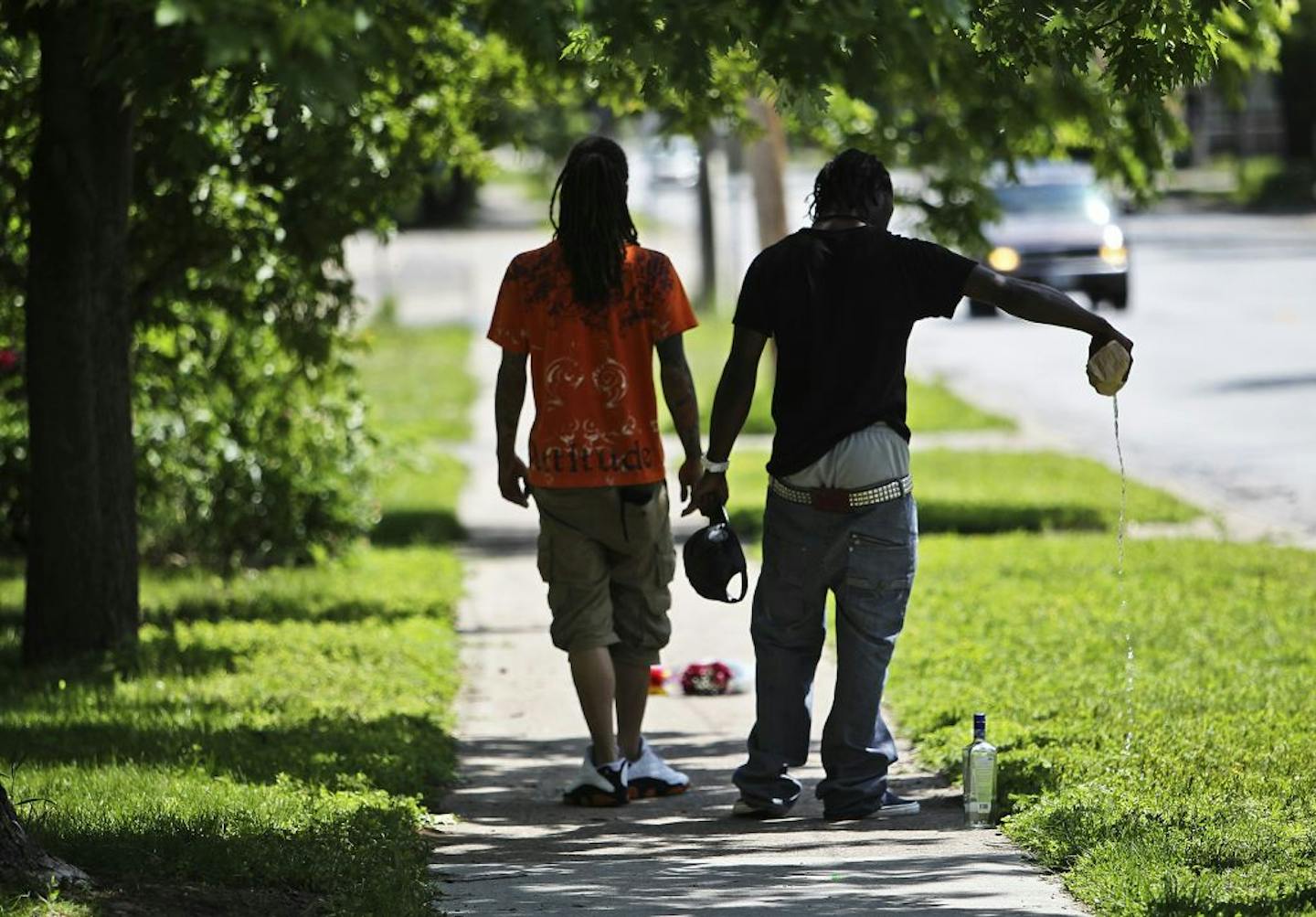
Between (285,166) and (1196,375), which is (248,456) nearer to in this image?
(285,166)

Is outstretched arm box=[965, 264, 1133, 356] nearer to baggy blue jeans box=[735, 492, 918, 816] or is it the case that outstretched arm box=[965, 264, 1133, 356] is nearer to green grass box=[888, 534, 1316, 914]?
baggy blue jeans box=[735, 492, 918, 816]

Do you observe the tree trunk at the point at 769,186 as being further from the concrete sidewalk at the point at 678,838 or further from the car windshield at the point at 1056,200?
the car windshield at the point at 1056,200

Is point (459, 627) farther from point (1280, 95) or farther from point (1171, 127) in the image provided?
point (1280, 95)

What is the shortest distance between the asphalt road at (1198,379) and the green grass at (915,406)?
499mm

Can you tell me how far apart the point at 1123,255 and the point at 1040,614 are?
19.1 metres

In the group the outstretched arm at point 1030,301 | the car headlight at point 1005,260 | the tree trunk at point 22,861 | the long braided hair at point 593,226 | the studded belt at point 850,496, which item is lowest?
the tree trunk at point 22,861

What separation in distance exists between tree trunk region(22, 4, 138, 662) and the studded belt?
3.81 meters

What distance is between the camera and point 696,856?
622cm

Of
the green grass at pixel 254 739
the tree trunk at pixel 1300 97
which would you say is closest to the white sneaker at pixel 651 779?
the green grass at pixel 254 739

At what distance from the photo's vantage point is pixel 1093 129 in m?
11.7

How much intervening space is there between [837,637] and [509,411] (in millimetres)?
1268

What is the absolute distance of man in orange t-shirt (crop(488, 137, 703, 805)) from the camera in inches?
269

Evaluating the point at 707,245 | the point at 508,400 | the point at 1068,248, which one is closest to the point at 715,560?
the point at 508,400

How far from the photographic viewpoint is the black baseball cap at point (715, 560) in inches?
269
